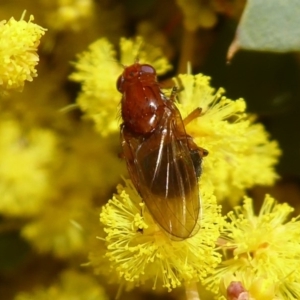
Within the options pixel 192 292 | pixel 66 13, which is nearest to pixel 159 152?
pixel 192 292

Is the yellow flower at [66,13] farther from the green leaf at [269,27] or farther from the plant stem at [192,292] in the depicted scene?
the plant stem at [192,292]

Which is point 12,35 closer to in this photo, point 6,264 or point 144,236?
point 144,236

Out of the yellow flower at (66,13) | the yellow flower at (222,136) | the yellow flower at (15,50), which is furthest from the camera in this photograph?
the yellow flower at (66,13)

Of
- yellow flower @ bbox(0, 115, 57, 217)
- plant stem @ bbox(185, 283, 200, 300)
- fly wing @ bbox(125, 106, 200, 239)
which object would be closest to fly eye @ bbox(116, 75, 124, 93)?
fly wing @ bbox(125, 106, 200, 239)

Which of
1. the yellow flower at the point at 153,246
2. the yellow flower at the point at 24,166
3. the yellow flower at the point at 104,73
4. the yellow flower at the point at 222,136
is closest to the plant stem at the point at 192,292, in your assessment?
the yellow flower at the point at 153,246

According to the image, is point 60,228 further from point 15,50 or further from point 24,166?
point 15,50

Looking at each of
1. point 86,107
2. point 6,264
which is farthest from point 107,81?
→ point 6,264

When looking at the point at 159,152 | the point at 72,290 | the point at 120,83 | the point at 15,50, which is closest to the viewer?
the point at 15,50
